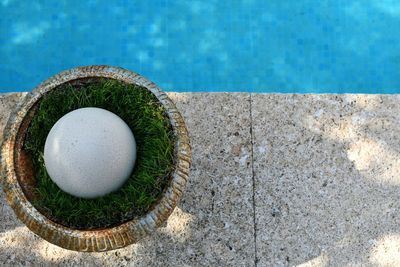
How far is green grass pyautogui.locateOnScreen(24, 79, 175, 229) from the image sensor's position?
288 cm

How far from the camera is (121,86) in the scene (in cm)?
302

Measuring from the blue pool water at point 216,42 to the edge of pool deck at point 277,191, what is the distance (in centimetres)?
86

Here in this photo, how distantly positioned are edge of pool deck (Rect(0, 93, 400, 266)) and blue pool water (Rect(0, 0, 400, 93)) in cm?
86

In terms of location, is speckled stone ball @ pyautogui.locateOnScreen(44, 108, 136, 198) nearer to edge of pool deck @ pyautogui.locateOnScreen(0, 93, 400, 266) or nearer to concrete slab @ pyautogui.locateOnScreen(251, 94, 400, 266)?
edge of pool deck @ pyautogui.locateOnScreen(0, 93, 400, 266)

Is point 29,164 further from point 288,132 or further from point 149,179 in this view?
point 288,132

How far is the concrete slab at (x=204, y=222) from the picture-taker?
3.41 metres

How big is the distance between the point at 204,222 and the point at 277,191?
500 millimetres

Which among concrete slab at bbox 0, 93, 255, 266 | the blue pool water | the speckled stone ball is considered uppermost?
the speckled stone ball

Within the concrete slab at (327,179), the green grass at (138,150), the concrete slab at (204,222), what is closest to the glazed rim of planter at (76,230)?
the green grass at (138,150)

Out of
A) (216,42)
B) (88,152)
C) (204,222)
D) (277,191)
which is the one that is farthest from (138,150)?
(216,42)

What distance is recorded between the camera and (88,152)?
2.69 m

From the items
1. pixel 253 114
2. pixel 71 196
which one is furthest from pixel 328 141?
pixel 71 196

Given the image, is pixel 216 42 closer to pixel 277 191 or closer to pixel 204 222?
pixel 277 191

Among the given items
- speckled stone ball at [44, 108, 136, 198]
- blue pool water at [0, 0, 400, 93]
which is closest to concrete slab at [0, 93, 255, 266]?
speckled stone ball at [44, 108, 136, 198]
